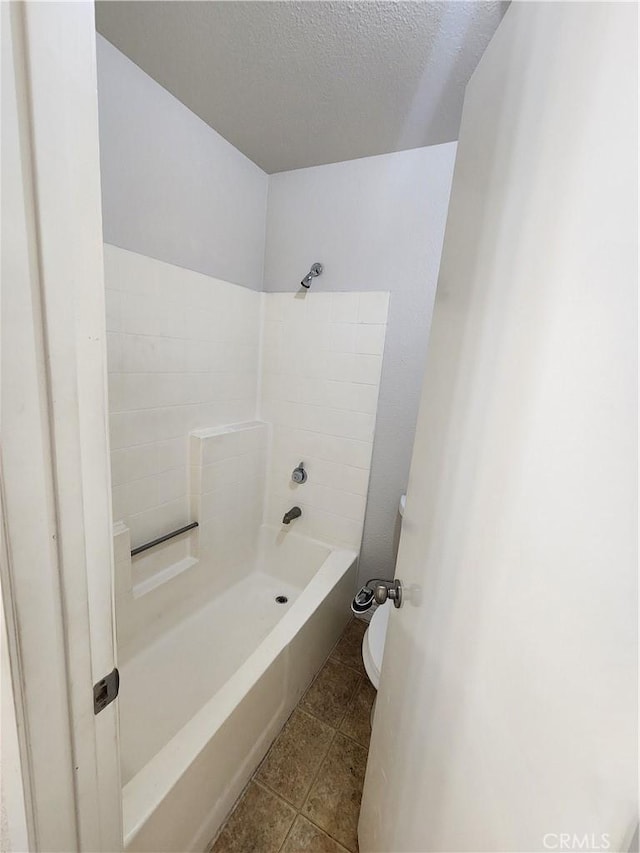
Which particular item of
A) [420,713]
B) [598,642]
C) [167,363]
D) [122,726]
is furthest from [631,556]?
[122,726]

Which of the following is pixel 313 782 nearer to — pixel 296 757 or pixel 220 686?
pixel 296 757

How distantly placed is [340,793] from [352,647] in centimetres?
61

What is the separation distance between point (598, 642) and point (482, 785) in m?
0.29

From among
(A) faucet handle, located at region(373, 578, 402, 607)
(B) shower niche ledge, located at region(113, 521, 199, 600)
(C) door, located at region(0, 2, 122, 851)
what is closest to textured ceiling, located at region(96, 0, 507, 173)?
(C) door, located at region(0, 2, 122, 851)

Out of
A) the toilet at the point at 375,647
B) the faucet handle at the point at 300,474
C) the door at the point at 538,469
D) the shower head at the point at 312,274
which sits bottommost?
the toilet at the point at 375,647

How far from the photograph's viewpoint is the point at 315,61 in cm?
106

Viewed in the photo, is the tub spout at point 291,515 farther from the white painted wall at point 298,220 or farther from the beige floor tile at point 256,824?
the beige floor tile at point 256,824

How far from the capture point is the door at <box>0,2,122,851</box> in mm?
303

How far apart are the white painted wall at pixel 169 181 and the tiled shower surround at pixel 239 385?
0.10 meters

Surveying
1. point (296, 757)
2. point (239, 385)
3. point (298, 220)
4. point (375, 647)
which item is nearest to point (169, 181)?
point (298, 220)

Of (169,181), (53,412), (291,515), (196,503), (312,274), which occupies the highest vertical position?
(169,181)

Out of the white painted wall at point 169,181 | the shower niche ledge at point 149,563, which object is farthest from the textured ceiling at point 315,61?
the shower niche ledge at point 149,563

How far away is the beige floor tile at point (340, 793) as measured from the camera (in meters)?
1.04

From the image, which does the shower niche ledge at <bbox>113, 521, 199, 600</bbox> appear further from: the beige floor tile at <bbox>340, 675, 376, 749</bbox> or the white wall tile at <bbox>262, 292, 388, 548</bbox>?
the beige floor tile at <bbox>340, 675, 376, 749</bbox>
